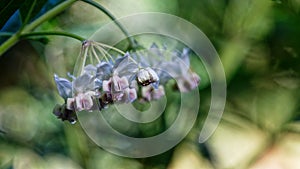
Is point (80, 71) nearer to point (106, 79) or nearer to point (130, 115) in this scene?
point (106, 79)

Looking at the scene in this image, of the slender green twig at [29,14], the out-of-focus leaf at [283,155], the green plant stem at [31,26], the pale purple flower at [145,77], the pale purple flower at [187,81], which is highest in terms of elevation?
the slender green twig at [29,14]

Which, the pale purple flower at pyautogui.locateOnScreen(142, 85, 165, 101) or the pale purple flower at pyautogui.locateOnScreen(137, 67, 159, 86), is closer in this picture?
the pale purple flower at pyautogui.locateOnScreen(137, 67, 159, 86)

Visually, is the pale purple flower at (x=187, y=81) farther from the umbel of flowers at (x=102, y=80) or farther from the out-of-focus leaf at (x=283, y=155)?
the out-of-focus leaf at (x=283, y=155)

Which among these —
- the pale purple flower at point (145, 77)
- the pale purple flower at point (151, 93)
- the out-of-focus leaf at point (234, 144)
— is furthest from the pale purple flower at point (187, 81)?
the out-of-focus leaf at point (234, 144)

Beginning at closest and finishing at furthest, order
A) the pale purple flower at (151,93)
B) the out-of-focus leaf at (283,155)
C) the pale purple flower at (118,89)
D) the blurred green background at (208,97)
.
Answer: the pale purple flower at (118,89) < the pale purple flower at (151,93) < the blurred green background at (208,97) < the out-of-focus leaf at (283,155)

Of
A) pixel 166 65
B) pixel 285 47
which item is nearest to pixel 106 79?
pixel 166 65

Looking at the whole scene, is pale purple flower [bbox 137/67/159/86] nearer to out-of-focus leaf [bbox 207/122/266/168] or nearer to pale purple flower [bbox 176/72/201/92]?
pale purple flower [bbox 176/72/201/92]

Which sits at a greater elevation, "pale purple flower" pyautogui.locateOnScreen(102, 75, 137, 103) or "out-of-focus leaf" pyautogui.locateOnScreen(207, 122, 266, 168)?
"pale purple flower" pyautogui.locateOnScreen(102, 75, 137, 103)

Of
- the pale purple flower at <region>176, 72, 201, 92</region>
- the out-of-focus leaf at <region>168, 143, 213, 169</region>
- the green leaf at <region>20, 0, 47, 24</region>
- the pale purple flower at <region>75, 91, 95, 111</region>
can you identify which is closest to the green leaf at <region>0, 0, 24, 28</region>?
the green leaf at <region>20, 0, 47, 24</region>

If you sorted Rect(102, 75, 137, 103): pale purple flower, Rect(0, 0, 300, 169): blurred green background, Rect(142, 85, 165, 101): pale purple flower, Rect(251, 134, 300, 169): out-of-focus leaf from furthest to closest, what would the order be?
Rect(251, 134, 300, 169): out-of-focus leaf
Rect(0, 0, 300, 169): blurred green background
Rect(142, 85, 165, 101): pale purple flower
Rect(102, 75, 137, 103): pale purple flower
